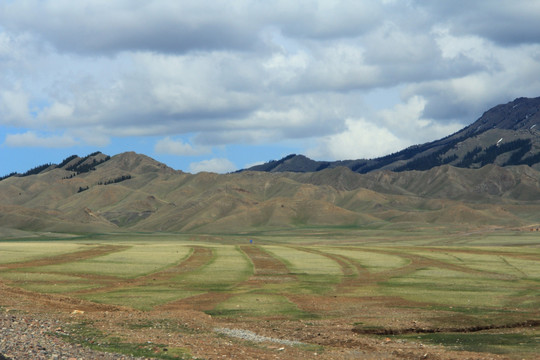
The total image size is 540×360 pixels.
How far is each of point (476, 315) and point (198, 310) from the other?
74.9 ft

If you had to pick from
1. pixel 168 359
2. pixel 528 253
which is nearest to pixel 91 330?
pixel 168 359

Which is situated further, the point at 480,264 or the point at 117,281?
the point at 480,264

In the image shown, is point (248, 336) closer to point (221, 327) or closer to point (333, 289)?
point (221, 327)

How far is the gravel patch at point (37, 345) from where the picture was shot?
27797mm

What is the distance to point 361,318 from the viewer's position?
48531mm

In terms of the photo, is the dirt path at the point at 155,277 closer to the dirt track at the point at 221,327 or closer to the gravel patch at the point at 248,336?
the dirt track at the point at 221,327

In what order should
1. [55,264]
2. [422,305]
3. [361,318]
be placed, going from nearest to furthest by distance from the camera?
[361,318] → [422,305] → [55,264]

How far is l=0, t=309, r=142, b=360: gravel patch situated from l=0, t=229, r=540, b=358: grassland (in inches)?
621

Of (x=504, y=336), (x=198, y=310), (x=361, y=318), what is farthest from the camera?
(x=198, y=310)

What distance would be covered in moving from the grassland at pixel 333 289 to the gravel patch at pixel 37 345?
1577 cm

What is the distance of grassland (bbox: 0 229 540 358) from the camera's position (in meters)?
45.8

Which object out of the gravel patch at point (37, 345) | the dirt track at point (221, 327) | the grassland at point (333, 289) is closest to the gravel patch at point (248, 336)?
the dirt track at point (221, 327)

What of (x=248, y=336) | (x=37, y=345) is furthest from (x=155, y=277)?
(x=37, y=345)

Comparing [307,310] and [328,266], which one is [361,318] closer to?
[307,310]
